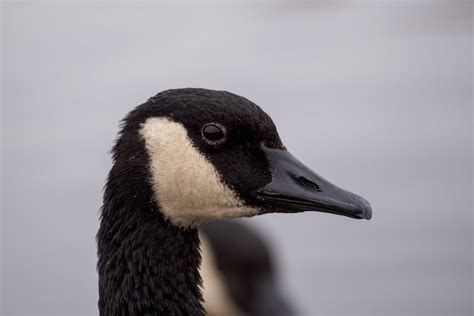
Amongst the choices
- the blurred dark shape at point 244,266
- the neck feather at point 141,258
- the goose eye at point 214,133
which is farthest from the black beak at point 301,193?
the blurred dark shape at point 244,266

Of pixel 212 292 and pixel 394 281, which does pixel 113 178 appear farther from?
pixel 394 281

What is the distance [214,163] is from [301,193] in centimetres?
42

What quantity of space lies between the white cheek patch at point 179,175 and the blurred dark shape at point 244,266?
4.68 meters

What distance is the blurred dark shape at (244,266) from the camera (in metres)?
9.58

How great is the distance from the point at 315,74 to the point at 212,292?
13.5 feet

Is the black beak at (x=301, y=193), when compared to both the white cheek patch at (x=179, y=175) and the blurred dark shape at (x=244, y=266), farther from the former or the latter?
the blurred dark shape at (x=244, y=266)

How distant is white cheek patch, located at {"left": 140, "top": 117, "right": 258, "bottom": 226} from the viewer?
15.4 feet

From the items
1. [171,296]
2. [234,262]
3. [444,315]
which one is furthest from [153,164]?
[444,315]

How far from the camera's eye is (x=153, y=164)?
4.70m

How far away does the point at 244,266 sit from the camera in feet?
32.6

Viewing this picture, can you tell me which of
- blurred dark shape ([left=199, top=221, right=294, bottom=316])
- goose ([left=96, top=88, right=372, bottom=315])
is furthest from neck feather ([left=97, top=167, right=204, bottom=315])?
blurred dark shape ([left=199, top=221, right=294, bottom=316])

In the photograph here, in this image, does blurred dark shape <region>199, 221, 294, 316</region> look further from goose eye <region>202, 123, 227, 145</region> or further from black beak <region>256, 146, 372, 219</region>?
goose eye <region>202, 123, 227, 145</region>

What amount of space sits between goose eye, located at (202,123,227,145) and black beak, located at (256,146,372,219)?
21cm

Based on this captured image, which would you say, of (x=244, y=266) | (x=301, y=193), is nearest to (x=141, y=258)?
(x=301, y=193)
